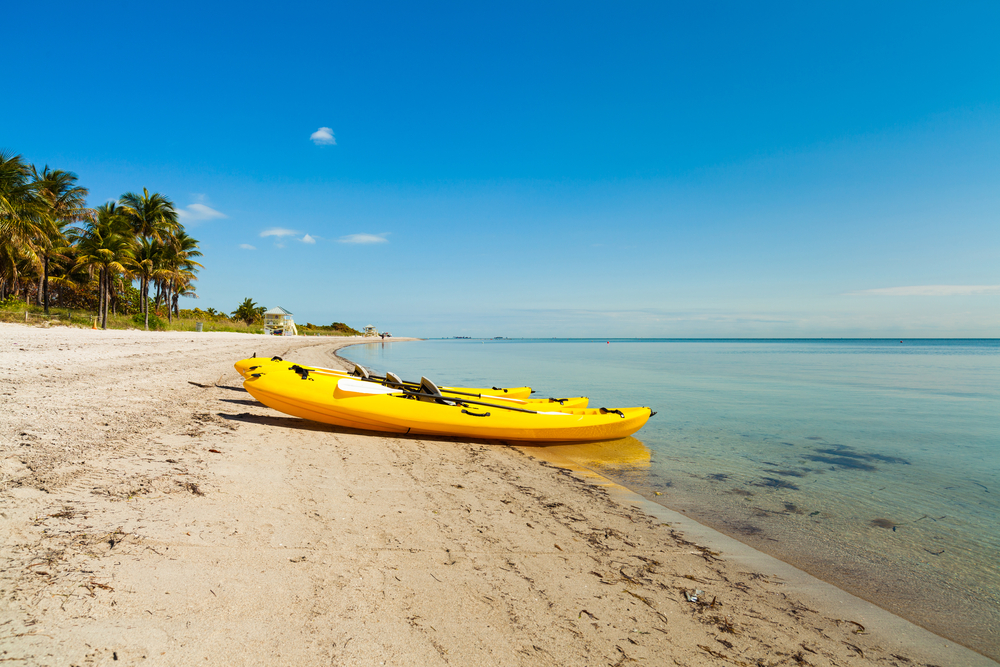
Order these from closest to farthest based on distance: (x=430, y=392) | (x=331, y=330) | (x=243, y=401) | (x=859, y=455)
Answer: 1. (x=430, y=392)
2. (x=859, y=455)
3. (x=243, y=401)
4. (x=331, y=330)

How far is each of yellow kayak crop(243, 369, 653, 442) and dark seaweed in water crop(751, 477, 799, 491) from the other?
2583 millimetres

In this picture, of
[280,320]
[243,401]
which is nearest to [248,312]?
[280,320]

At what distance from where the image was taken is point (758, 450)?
7.52 m

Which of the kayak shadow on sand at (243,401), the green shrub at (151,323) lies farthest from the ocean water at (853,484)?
the green shrub at (151,323)

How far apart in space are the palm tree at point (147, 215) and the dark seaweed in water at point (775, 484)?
38.6 metres

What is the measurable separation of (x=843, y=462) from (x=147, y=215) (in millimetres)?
42488

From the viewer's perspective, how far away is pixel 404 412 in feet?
21.4

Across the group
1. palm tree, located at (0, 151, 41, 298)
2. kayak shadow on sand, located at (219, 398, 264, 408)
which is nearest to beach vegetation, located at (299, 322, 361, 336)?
palm tree, located at (0, 151, 41, 298)

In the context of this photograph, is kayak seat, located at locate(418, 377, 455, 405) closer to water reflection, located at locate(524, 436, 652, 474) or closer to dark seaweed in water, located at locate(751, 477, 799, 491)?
water reflection, located at locate(524, 436, 652, 474)

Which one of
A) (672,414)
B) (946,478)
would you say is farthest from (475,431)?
(946,478)

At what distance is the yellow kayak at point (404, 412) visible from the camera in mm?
6457

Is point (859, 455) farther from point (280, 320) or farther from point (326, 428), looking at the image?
point (280, 320)

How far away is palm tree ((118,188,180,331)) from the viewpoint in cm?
3168

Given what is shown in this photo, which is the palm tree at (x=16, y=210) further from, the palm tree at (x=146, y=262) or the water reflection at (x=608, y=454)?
the water reflection at (x=608, y=454)
